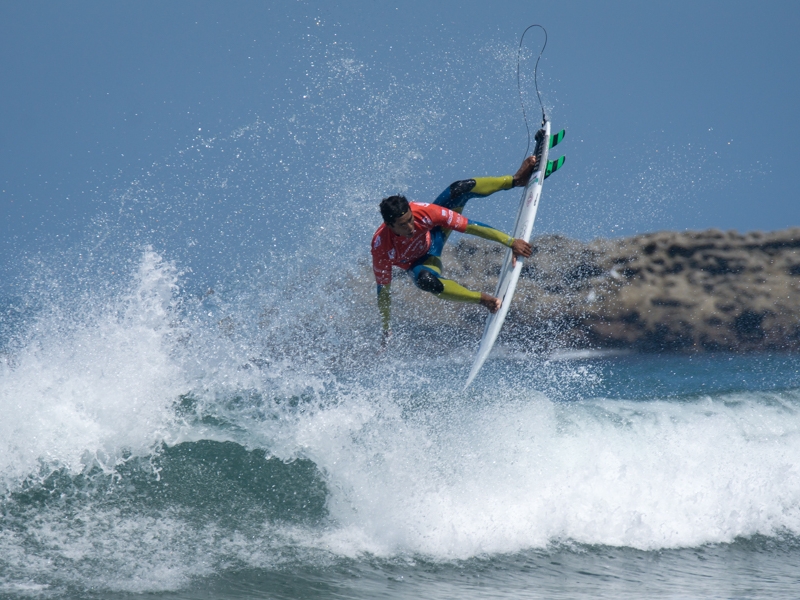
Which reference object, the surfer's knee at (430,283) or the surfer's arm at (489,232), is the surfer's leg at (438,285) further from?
the surfer's arm at (489,232)

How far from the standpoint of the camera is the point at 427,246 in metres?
5.92

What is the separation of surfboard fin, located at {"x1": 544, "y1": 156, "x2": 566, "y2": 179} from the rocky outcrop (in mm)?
8974

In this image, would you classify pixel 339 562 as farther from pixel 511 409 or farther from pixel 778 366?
pixel 778 366

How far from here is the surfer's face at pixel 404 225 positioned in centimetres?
535

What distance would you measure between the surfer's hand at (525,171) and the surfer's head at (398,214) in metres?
1.67

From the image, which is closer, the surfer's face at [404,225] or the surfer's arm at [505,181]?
the surfer's face at [404,225]

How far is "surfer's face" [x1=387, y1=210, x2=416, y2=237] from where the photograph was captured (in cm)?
535

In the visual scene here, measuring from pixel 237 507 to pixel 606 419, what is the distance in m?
3.96

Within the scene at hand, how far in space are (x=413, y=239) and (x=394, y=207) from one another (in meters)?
0.51

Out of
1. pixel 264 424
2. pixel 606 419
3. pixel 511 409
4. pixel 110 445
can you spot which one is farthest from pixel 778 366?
pixel 110 445

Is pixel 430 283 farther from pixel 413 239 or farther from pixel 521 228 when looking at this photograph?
pixel 521 228

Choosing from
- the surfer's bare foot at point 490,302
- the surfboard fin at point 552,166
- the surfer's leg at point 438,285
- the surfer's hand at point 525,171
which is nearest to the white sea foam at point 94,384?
the surfer's leg at point 438,285

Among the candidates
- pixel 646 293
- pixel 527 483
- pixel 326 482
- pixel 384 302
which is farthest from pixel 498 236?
pixel 646 293

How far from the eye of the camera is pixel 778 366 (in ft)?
46.7
